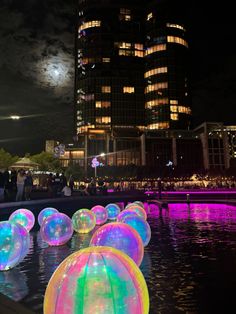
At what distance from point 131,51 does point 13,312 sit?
13960cm

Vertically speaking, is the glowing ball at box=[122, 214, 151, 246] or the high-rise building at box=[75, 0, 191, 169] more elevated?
the high-rise building at box=[75, 0, 191, 169]

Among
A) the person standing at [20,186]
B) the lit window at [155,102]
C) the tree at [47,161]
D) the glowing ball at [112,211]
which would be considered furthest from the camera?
the lit window at [155,102]

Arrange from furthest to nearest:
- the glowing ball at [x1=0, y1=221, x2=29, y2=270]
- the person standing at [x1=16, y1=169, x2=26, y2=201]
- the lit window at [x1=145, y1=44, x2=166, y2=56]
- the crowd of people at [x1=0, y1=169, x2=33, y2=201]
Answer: the lit window at [x1=145, y1=44, x2=166, y2=56] < the crowd of people at [x1=0, y1=169, x2=33, y2=201] < the person standing at [x1=16, y1=169, x2=26, y2=201] < the glowing ball at [x1=0, y1=221, x2=29, y2=270]

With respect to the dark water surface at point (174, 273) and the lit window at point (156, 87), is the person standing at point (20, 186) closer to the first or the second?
the dark water surface at point (174, 273)

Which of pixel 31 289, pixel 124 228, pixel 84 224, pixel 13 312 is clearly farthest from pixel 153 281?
pixel 84 224

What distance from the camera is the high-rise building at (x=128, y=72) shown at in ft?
397

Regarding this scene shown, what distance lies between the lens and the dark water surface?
4957mm

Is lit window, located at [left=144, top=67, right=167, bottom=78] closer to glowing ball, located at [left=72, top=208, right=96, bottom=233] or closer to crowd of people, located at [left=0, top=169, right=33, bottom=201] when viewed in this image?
crowd of people, located at [left=0, top=169, right=33, bottom=201]

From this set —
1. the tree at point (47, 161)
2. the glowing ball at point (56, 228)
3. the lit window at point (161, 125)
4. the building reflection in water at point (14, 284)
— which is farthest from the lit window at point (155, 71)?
the building reflection in water at point (14, 284)

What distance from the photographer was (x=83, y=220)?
11.3 m

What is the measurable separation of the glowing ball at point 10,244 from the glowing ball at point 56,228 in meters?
2.30

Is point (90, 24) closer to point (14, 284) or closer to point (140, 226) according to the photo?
point (140, 226)

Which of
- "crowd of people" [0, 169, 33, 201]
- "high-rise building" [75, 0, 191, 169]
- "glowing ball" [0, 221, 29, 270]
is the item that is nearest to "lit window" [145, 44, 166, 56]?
"high-rise building" [75, 0, 191, 169]

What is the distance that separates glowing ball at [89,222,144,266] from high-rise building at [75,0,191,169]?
10305 cm
